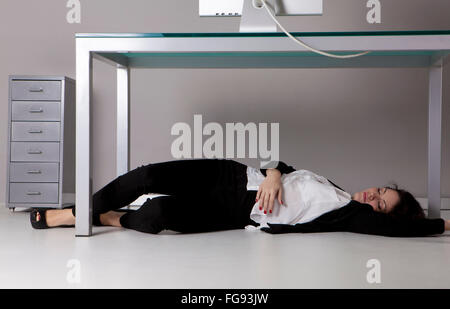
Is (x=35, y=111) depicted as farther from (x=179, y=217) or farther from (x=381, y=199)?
(x=381, y=199)

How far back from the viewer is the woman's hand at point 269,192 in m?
1.75

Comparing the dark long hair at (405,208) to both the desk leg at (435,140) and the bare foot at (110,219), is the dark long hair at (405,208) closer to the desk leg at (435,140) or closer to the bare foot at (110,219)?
the desk leg at (435,140)

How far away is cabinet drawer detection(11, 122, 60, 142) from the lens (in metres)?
2.68

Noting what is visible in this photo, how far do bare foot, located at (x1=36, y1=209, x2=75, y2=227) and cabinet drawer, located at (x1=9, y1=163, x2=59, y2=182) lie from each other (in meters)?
0.79

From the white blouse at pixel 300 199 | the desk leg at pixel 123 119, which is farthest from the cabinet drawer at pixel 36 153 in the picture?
the white blouse at pixel 300 199

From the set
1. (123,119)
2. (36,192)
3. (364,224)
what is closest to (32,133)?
(36,192)

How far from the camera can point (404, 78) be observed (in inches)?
123

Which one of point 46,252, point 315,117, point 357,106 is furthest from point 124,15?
point 46,252

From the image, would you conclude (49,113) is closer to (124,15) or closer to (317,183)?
(124,15)

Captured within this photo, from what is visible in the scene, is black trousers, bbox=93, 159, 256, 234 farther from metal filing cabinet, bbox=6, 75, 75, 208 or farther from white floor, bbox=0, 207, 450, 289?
metal filing cabinet, bbox=6, 75, 75, 208

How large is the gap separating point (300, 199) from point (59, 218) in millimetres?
961

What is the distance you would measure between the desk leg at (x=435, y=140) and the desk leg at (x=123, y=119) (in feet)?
4.67

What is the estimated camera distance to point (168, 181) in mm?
1852

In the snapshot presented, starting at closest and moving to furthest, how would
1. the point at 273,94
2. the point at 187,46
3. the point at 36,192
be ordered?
the point at 187,46 → the point at 36,192 → the point at 273,94
